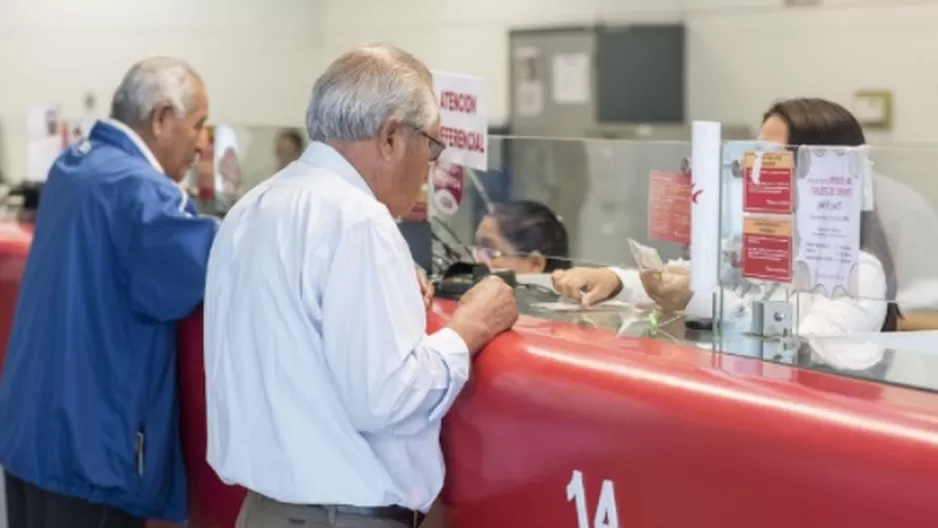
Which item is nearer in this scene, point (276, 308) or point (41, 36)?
point (276, 308)

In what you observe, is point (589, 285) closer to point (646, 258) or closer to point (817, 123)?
point (646, 258)

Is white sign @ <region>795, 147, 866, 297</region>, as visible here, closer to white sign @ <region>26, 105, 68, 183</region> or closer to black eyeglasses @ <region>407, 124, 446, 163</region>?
black eyeglasses @ <region>407, 124, 446, 163</region>

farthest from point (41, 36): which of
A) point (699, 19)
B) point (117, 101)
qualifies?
point (117, 101)

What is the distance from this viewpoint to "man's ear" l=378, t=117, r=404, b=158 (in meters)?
2.19

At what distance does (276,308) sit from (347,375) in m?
0.17

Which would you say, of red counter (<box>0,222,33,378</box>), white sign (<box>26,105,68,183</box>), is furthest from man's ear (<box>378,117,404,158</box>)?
white sign (<box>26,105,68,183</box>)

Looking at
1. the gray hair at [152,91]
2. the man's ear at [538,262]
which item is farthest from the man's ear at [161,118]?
the man's ear at [538,262]

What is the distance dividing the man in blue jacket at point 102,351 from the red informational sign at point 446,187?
548mm

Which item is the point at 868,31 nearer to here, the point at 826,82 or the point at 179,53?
the point at 826,82

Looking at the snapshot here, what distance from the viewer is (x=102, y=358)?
9.98ft

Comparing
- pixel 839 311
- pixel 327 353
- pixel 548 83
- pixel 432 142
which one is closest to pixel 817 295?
pixel 839 311

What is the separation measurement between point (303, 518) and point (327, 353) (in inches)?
11.1

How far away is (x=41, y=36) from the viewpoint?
7.95 m

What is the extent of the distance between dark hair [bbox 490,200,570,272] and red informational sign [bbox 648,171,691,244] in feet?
2.00
